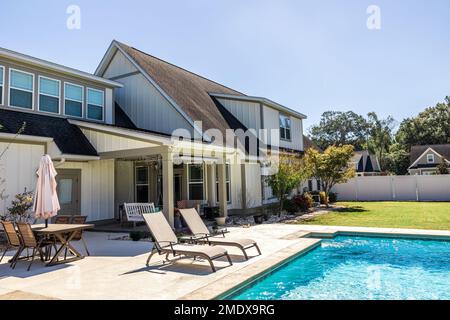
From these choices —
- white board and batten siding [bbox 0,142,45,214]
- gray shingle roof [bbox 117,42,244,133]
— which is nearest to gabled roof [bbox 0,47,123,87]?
gray shingle roof [bbox 117,42,244,133]

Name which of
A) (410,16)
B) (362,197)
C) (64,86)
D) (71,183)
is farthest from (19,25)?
(362,197)

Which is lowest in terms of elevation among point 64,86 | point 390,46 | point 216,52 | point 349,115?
point 64,86

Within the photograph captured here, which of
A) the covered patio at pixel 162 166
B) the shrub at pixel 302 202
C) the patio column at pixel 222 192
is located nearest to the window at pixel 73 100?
the covered patio at pixel 162 166

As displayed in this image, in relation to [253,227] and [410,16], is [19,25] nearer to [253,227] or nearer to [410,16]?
[253,227]

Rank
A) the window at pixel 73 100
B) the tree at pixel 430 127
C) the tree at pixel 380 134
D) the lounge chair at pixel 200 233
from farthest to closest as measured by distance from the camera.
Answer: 1. the tree at pixel 380 134
2. the tree at pixel 430 127
3. the window at pixel 73 100
4. the lounge chair at pixel 200 233

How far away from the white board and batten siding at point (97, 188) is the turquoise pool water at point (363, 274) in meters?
9.78

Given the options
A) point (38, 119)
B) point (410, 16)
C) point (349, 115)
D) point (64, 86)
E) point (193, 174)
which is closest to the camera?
point (410, 16)

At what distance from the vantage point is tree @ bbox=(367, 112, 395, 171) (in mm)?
71688

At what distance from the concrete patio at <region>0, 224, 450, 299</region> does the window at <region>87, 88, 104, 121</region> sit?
8.54 metres

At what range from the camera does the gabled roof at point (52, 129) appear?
12956 mm

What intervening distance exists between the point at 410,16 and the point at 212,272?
12334mm

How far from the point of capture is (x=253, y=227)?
15.0m

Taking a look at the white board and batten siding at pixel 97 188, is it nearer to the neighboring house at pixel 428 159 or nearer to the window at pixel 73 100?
the window at pixel 73 100

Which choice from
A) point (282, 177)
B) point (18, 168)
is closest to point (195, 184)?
point (282, 177)
